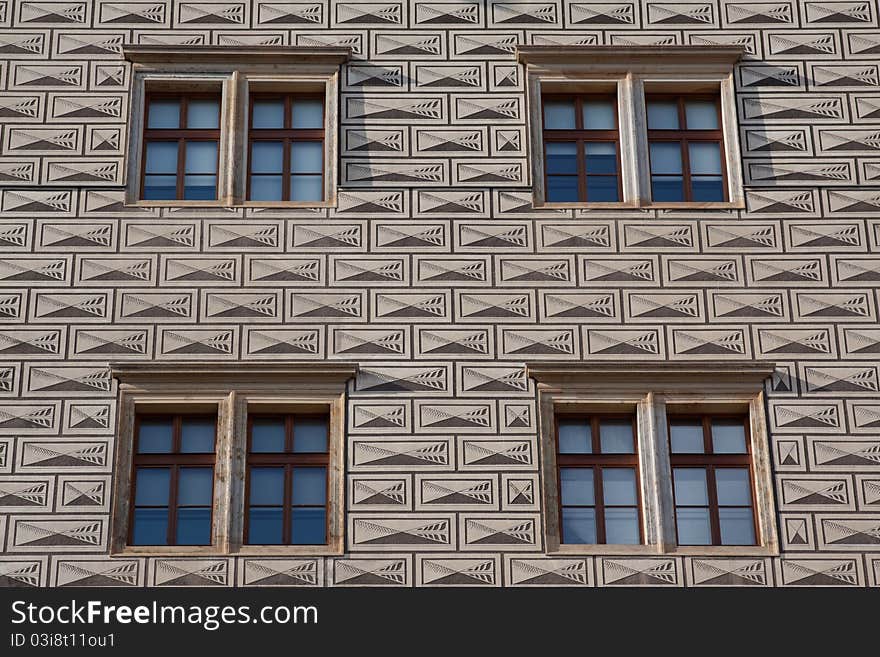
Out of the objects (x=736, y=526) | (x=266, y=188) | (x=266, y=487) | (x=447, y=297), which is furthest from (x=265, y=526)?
(x=736, y=526)

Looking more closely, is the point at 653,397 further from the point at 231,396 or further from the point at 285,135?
the point at 285,135

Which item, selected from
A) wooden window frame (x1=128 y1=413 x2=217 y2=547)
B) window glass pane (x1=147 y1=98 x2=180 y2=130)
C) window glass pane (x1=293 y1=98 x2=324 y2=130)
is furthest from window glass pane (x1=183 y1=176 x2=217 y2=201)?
wooden window frame (x1=128 y1=413 x2=217 y2=547)

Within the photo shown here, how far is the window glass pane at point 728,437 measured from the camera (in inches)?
671

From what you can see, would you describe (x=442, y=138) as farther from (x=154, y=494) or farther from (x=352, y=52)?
(x=154, y=494)

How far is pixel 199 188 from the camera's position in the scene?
59.4 ft

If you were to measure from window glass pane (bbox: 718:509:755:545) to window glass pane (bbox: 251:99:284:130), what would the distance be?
5473 millimetres

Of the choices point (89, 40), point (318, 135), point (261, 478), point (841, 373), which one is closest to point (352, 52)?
point (318, 135)

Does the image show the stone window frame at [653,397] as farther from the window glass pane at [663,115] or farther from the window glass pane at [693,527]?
the window glass pane at [663,115]

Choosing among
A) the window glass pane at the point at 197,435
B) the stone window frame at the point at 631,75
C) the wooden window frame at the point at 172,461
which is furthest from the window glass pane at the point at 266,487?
the stone window frame at the point at 631,75

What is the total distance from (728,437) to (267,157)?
Answer: 16.2 ft
